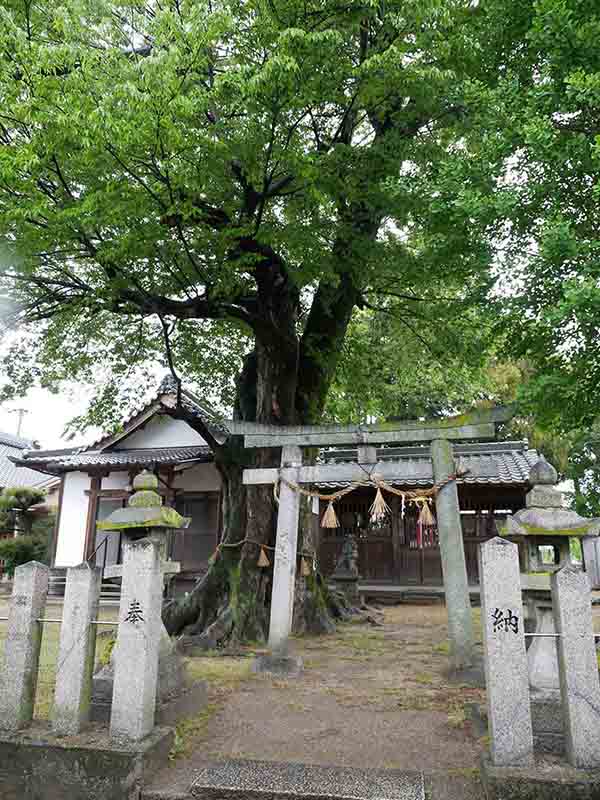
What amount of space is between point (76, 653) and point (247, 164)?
5952 mm

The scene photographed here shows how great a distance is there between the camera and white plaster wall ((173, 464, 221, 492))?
1794cm

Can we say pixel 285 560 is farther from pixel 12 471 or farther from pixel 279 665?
A: pixel 12 471

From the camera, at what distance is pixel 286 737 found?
5035 mm

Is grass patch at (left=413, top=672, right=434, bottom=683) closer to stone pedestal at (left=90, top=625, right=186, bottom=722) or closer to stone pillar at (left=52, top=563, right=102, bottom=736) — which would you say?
stone pedestal at (left=90, top=625, right=186, bottom=722)

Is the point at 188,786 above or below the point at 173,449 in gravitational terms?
below

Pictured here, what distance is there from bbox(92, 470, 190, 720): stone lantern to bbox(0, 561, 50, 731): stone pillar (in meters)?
0.66

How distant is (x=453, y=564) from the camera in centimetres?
745

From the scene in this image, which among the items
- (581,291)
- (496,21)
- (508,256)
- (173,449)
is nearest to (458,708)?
(581,291)

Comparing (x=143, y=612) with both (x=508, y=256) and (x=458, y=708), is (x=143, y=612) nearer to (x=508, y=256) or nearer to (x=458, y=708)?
(x=458, y=708)

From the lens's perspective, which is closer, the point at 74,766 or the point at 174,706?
the point at 74,766

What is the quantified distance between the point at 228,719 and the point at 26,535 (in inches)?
780

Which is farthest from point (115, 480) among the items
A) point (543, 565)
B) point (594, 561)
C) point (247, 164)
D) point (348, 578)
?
point (594, 561)

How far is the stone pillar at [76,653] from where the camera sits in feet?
14.6

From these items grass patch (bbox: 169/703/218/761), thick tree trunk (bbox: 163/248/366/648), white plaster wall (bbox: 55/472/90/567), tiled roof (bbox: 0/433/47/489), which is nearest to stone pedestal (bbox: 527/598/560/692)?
grass patch (bbox: 169/703/218/761)
